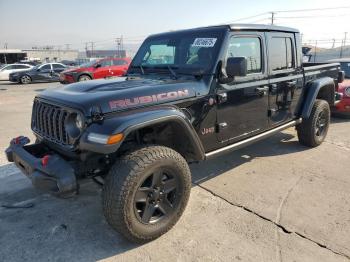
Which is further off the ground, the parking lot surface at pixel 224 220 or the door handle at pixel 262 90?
the door handle at pixel 262 90

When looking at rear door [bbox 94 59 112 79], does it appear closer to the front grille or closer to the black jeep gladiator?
the black jeep gladiator

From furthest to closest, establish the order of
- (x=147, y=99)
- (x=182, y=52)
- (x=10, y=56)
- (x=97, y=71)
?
(x=10, y=56) → (x=97, y=71) → (x=182, y=52) → (x=147, y=99)

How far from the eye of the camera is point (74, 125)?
9.70ft

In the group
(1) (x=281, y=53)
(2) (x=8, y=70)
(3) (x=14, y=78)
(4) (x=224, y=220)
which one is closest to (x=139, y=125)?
(4) (x=224, y=220)

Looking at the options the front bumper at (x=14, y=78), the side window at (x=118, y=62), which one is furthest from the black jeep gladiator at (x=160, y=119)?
the front bumper at (x=14, y=78)

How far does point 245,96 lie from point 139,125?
1.64 m

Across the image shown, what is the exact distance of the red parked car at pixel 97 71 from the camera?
1579 centimetres

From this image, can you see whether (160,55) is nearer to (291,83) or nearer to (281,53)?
(281,53)

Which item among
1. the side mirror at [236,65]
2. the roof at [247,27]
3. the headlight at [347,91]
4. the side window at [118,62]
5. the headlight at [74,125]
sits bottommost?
the headlight at [347,91]

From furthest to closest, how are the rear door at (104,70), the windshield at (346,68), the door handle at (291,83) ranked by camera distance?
1. the rear door at (104,70)
2. the windshield at (346,68)
3. the door handle at (291,83)

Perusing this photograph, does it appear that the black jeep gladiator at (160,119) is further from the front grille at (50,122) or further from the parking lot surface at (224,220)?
the parking lot surface at (224,220)

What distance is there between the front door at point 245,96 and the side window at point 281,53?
0.24 meters

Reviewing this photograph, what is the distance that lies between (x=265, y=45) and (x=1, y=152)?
444cm

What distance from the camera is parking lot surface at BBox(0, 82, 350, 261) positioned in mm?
2875
